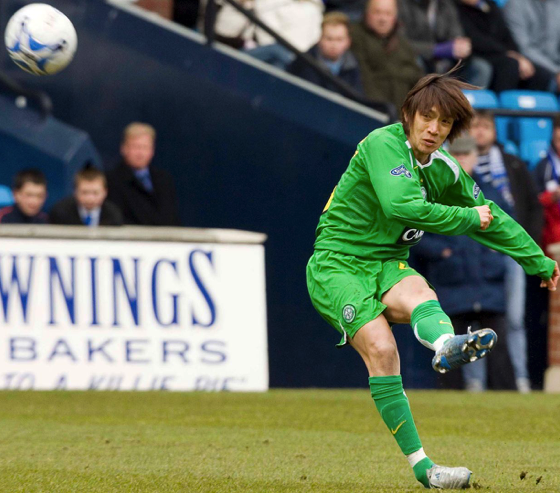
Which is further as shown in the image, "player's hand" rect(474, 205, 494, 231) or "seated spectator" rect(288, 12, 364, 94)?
"seated spectator" rect(288, 12, 364, 94)

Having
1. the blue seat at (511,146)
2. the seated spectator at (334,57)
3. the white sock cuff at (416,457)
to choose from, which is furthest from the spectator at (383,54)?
the white sock cuff at (416,457)

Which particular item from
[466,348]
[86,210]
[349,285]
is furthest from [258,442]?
[86,210]

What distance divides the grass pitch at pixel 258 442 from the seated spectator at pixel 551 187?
6.63ft

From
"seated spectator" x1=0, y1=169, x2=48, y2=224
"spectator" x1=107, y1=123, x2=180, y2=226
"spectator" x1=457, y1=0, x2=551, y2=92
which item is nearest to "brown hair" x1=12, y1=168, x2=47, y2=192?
"seated spectator" x1=0, y1=169, x2=48, y2=224

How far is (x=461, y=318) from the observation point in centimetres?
1176

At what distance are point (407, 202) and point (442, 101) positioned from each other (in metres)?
0.50

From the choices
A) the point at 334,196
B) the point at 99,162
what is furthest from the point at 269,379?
Answer: the point at 334,196

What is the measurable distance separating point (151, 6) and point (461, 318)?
20.5ft

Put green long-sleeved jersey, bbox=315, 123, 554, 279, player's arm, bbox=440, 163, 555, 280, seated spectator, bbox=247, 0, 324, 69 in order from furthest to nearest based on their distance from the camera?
1. seated spectator, bbox=247, 0, 324, 69
2. player's arm, bbox=440, 163, 555, 280
3. green long-sleeved jersey, bbox=315, 123, 554, 279

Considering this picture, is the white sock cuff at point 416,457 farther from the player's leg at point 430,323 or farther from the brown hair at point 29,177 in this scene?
the brown hair at point 29,177

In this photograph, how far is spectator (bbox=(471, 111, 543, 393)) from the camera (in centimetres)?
1200

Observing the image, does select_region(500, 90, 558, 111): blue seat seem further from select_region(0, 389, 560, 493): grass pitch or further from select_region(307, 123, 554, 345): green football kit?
select_region(307, 123, 554, 345): green football kit

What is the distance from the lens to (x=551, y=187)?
508 inches

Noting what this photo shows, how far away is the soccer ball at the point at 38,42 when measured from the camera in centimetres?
832
